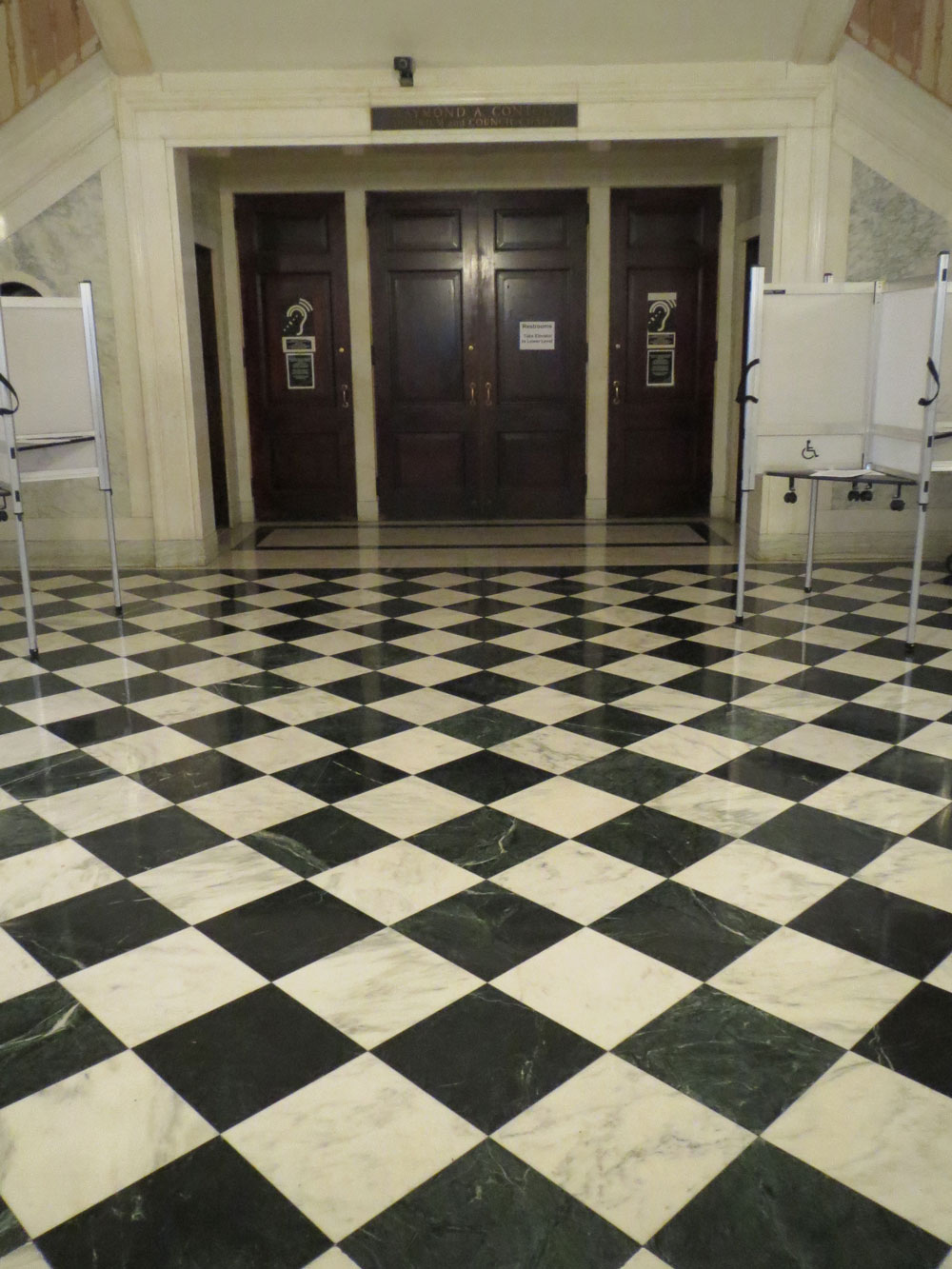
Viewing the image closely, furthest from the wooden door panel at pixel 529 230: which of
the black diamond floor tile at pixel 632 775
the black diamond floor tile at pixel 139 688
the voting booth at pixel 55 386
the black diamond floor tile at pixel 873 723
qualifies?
the black diamond floor tile at pixel 632 775

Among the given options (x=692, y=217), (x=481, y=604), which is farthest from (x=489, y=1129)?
(x=692, y=217)

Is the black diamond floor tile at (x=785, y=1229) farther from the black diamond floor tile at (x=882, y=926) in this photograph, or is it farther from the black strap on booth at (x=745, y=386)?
the black strap on booth at (x=745, y=386)

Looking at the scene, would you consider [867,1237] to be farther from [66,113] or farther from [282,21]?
[66,113]

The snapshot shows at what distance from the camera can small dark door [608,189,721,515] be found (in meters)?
8.52

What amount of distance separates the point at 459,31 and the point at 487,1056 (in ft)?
19.0

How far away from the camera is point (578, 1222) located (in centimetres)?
169

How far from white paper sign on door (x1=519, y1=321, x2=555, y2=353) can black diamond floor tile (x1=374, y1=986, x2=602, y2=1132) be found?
23.7ft

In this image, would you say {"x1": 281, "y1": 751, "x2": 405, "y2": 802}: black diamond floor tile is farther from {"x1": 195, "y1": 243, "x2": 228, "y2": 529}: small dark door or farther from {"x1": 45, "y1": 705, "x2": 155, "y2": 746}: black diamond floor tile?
{"x1": 195, "y1": 243, "x2": 228, "y2": 529}: small dark door

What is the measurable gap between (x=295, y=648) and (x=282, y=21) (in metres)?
3.56

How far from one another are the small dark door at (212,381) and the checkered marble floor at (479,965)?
13.6 feet

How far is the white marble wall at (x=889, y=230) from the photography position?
6.47m

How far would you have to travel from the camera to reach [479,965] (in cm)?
240

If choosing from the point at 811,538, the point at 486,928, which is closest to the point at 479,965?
the point at 486,928

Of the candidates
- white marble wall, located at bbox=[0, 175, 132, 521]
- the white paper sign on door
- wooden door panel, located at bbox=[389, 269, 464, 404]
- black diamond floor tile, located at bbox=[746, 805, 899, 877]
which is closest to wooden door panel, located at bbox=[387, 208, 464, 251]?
wooden door panel, located at bbox=[389, 269, 464, 404]
